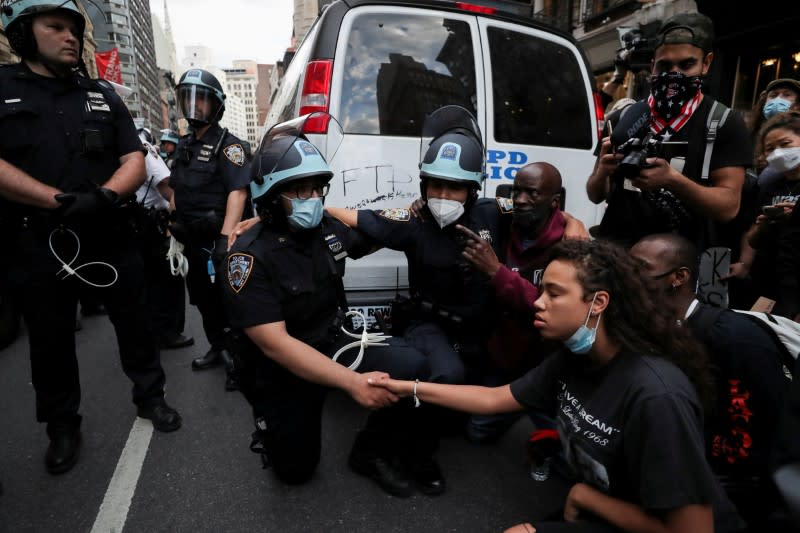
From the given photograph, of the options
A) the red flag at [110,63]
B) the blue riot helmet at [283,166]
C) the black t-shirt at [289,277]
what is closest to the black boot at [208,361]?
the black t-shirt at [289,277]

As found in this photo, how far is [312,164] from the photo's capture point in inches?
83.0

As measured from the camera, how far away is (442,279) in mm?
2549

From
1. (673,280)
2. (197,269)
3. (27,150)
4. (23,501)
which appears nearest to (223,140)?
(197,269)

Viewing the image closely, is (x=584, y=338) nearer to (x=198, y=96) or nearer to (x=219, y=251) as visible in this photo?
(x=219, y=251)

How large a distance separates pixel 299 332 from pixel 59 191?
1351mm

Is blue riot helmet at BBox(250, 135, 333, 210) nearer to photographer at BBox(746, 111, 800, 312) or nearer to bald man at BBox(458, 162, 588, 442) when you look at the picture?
bald man at BBox(458, 162, 588, 442)

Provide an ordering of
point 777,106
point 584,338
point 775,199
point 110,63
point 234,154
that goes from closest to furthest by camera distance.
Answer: point 584,338 < point 775,199 < point 234,154 < point 777,106 < point 110,63

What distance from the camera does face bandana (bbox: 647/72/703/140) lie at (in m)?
2.15

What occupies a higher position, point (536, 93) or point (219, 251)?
point (536, 93)

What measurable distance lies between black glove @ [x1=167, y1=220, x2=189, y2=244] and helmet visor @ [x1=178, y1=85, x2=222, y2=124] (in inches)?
30.0

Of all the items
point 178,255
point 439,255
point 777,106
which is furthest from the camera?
point 777,106

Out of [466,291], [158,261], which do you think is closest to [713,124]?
[466,291]

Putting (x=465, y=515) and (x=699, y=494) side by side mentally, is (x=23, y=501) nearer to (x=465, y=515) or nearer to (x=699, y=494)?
(x=465, y=515)

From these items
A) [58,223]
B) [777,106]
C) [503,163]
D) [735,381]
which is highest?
[777,106]
